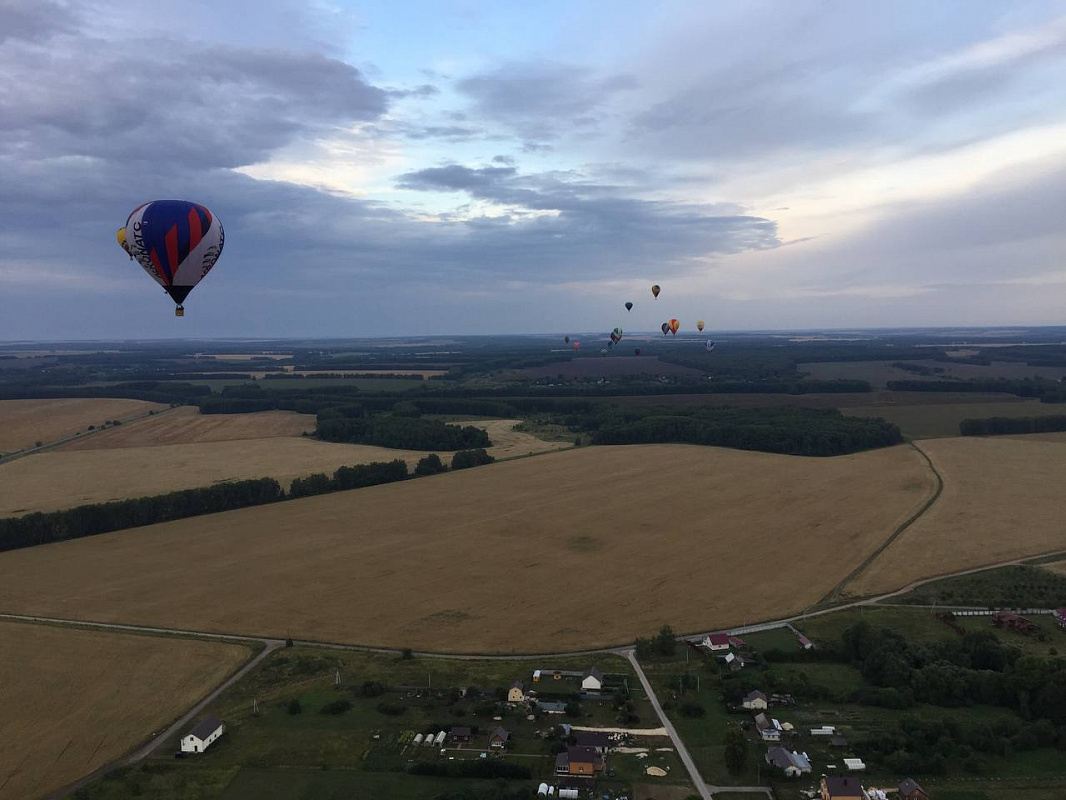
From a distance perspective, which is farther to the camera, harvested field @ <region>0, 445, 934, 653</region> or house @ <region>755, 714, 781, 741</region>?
harvested field @ <region>0, 445, 934, 653</region>

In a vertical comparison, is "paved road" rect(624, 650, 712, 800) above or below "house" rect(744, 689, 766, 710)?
below

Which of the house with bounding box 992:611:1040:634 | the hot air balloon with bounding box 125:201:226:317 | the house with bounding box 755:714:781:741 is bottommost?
the house with bounding box 755:714:781:741

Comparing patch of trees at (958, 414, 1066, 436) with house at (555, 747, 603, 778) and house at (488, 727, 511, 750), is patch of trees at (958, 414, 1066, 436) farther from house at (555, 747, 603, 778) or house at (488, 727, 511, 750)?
house at (488, 727, 511, 750)

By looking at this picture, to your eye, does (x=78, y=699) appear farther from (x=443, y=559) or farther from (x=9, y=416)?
(x=9, y=416)

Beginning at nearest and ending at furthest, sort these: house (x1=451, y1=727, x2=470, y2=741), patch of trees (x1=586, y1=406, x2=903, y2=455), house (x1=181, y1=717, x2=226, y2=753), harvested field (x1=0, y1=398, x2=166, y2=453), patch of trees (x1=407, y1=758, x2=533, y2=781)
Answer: patch of trees (x1=407, y1=758, x2=533, y2=781) → house (x1=181, y1=717, x2=226, y2=753) → house (x1=451, y1=727, x2=470, y2=741) → patch of trees (x1=586, y1=406, x2=903, y2=455) → harvested field (x1=0, y1=398, x2=166, y2=453)

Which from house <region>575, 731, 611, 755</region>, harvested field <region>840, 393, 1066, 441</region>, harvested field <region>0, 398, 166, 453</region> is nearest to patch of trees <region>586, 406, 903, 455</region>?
harvested field <region>840, 393, 1066, 441</region>

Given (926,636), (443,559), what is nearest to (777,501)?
(926,636)

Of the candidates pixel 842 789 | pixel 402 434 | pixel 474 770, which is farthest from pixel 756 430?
pixel 474 770

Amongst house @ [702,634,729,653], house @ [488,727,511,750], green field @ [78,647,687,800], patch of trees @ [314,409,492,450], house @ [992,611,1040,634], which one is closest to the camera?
green field @ [78,647,687,800]
